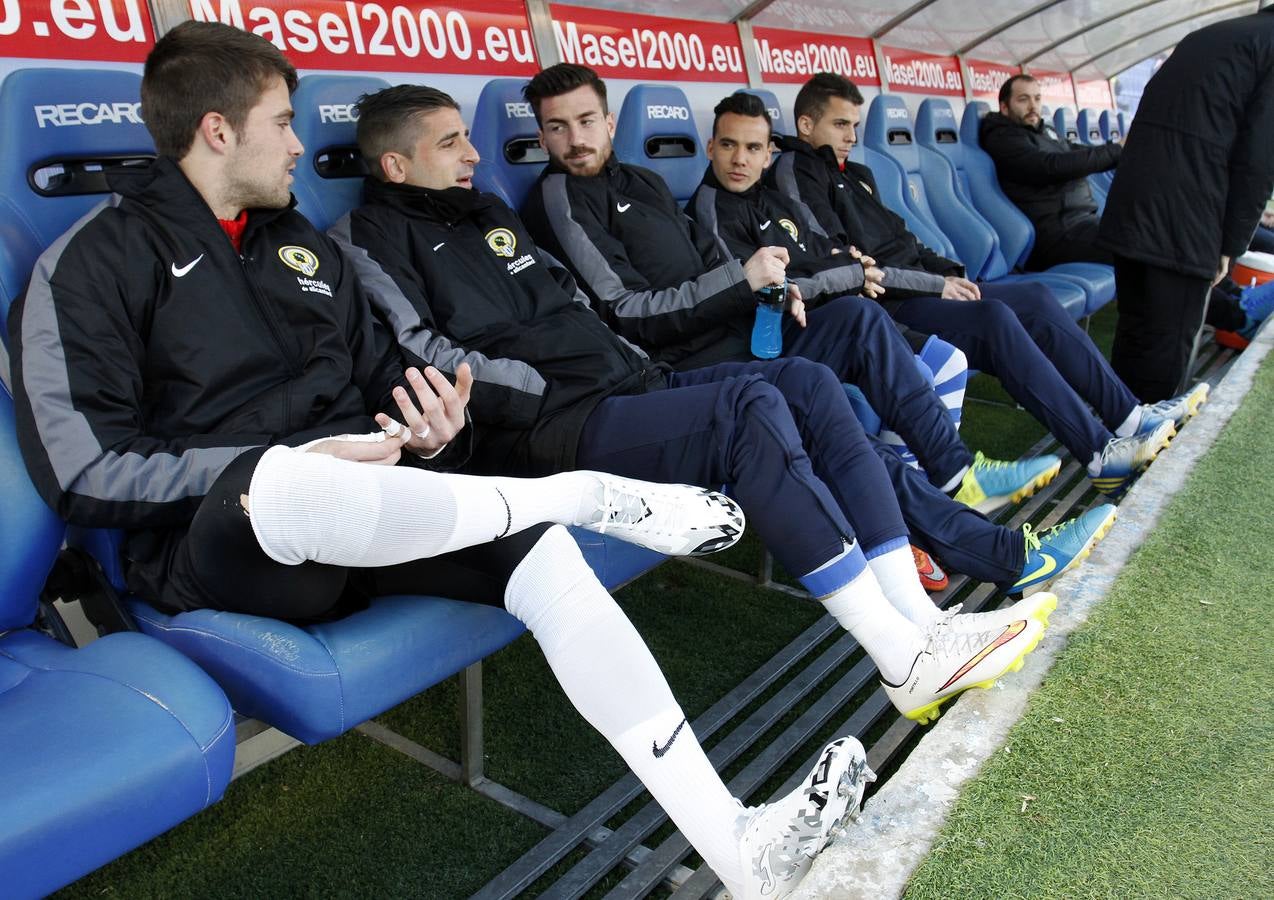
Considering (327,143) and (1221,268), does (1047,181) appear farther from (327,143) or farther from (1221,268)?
(327,143)

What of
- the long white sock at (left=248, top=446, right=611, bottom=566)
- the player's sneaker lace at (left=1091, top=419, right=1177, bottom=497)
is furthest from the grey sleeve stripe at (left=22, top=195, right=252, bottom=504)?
the player's sneaker lace at (left=1091, top=419, right=1177, bottom=497)

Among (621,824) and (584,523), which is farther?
(621,824)

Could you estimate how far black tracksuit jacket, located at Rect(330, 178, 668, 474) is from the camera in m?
1.94

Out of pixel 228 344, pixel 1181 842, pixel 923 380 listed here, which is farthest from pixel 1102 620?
pixel 228 344

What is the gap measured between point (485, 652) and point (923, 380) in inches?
59.8

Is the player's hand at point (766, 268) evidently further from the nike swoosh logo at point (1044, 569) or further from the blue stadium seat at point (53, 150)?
the blue stadium seat at point (53, 150)

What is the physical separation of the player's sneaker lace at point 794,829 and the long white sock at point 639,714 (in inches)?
1.0

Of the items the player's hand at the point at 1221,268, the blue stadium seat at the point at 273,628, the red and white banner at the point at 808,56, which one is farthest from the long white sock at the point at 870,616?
the red and white banner at the point at 808,56

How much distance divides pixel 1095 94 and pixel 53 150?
9.82 meters

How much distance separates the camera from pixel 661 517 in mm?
1582

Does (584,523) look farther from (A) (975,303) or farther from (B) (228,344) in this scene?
(A) (975,303)

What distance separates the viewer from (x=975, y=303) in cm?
309

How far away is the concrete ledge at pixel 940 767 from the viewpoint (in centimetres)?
130

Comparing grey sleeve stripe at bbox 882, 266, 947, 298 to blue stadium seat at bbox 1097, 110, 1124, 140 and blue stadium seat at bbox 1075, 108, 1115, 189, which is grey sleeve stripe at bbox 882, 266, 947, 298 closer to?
blue stadium seat at bbox 1075, 108, 1115, 189
